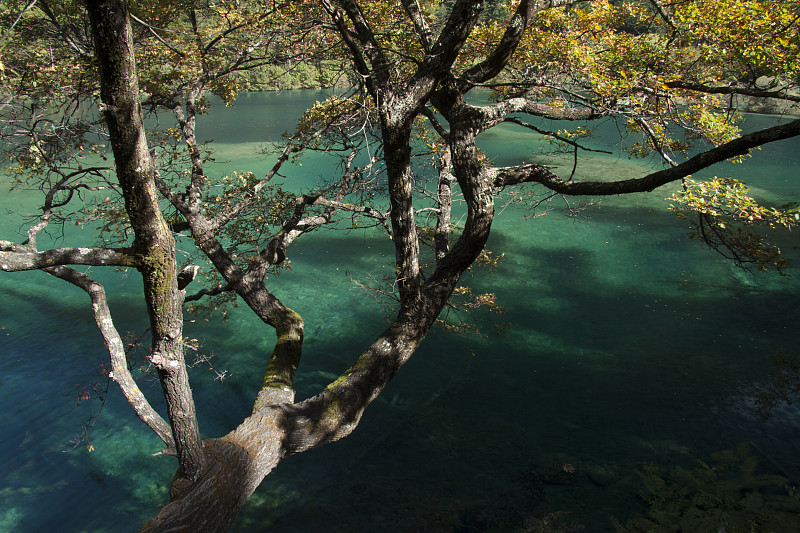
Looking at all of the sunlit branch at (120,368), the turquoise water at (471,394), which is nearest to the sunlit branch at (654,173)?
the sunlit branch at (120,368)

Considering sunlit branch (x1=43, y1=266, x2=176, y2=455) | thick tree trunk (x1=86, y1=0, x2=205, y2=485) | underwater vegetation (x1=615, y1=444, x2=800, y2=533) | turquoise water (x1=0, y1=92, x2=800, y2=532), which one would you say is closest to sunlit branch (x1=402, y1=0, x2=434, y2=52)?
thick tree trunk (x1=86, y1=0, x2=205, y2=485)

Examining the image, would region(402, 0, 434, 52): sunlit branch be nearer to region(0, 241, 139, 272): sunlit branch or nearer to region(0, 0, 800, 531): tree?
region(0, 0, 800, 531): tree

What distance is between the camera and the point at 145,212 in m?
3.17

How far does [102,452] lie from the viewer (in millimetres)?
7879

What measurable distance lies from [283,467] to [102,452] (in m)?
3.01

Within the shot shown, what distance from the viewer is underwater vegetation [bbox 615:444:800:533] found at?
17.2ft

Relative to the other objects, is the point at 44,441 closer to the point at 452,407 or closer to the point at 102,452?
the point at 102,452

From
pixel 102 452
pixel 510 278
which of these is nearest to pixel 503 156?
pixel 510 278

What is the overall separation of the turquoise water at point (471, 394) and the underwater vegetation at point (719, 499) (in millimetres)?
236

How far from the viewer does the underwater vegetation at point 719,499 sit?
17.2ft

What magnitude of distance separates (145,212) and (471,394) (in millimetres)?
6639

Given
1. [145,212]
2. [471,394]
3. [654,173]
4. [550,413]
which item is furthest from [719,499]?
[145,212]

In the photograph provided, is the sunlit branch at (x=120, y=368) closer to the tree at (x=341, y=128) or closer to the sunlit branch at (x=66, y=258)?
the tree at (x=341, y=128)

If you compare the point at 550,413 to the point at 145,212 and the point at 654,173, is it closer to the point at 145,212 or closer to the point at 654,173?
the point at 654,173
